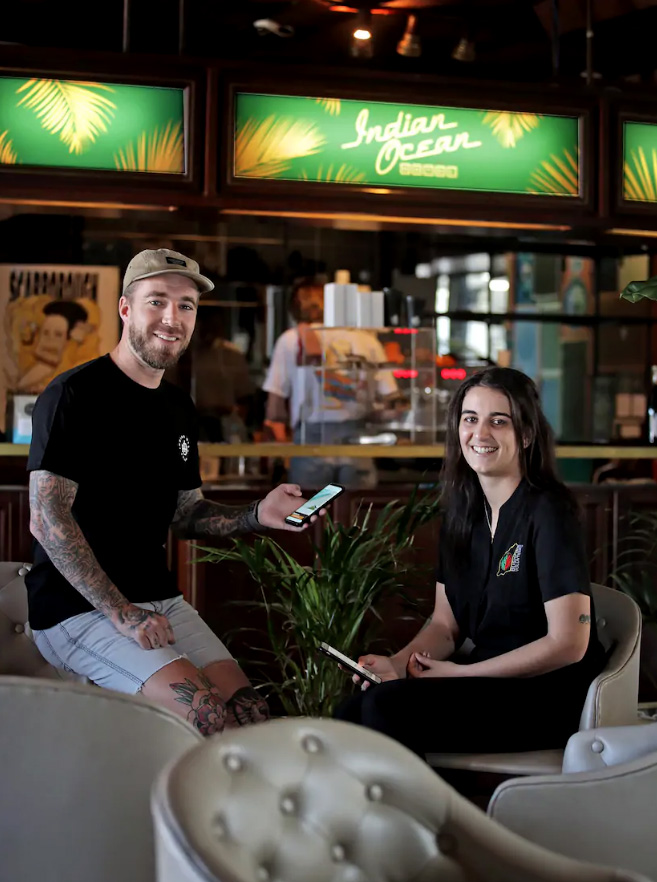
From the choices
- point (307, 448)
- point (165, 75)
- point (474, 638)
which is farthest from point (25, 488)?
point (474, 638)

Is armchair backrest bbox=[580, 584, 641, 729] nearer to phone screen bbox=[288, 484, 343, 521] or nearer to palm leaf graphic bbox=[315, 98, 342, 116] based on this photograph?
phone screen bbox=[288, 484, 343, 521]

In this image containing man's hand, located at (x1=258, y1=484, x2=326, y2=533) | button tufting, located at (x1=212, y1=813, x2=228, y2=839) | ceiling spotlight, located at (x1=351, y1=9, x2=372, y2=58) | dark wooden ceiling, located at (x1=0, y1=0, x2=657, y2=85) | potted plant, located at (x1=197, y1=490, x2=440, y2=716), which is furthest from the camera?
dark wooden ceiling, located at (x1=0, y1=0, x2=657, y2=85)

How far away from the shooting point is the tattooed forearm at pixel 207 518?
9.73 feet

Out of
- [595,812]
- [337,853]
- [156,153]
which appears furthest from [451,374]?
[337,853]

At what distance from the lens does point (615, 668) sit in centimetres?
254

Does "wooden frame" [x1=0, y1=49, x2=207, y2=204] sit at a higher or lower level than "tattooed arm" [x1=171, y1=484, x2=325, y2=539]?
higher

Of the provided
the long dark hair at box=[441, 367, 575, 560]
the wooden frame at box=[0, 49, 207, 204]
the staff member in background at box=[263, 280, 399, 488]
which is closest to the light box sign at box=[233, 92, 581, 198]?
the wooden frame at box=[0, 49, 207, 204]

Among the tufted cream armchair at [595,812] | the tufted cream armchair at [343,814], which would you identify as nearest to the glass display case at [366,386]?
the tufted cream armchair at [595,812]

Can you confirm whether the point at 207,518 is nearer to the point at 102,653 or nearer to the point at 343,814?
the point at 102,653

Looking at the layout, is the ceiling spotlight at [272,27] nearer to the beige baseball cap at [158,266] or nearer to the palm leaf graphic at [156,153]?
the palm leaf graphic at [156,153]

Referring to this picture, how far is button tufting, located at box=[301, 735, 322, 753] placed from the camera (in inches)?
57.5

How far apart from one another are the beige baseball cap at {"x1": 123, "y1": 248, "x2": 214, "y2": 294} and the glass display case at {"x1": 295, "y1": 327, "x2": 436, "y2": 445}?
227cm

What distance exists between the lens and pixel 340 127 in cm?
429

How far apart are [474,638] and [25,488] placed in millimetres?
2229
